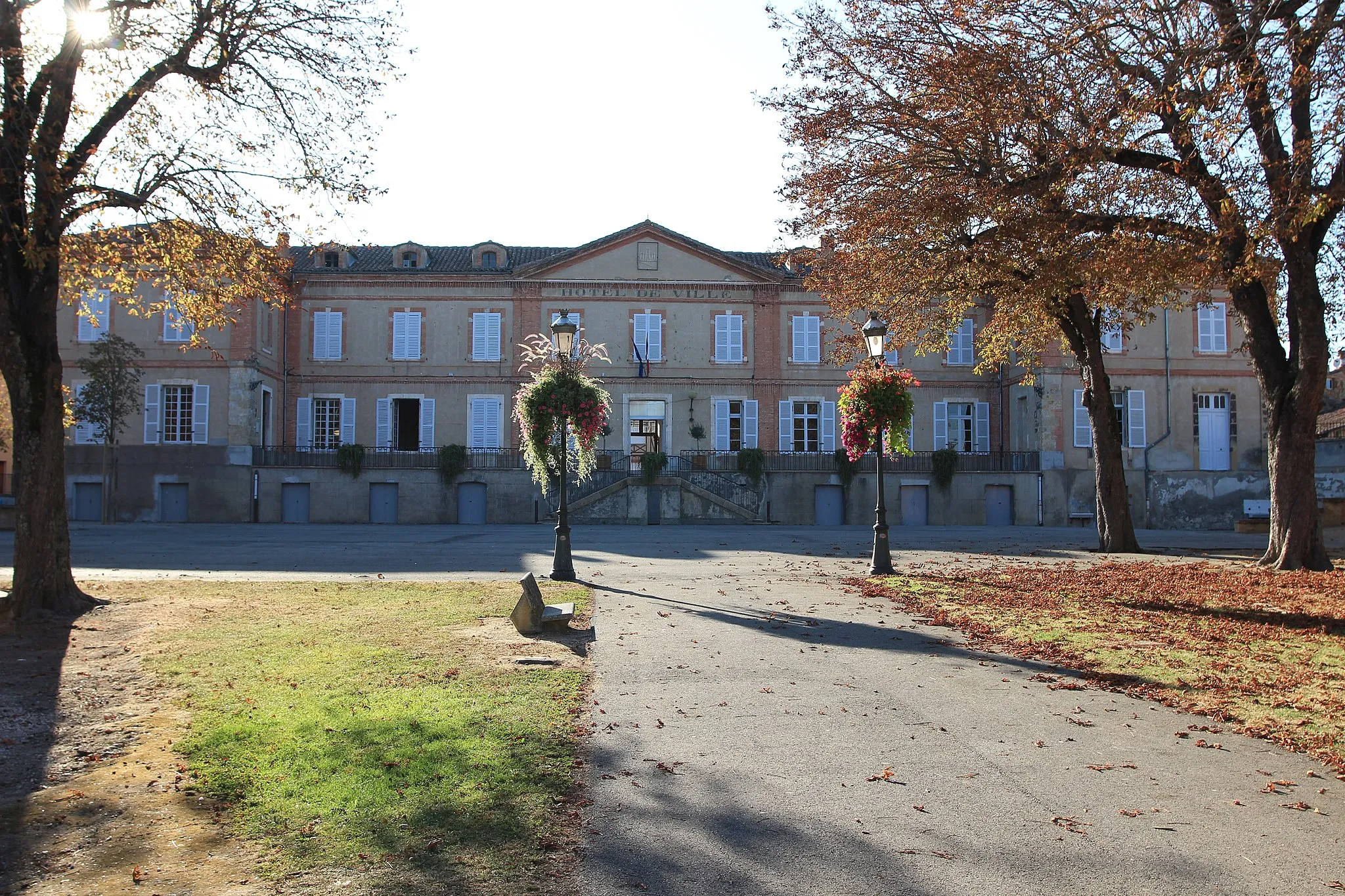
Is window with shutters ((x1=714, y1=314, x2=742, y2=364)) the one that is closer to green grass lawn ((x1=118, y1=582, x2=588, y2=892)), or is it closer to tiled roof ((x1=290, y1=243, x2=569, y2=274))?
tiled roof ((x1=290, y1=243, x2=569, y2=274))

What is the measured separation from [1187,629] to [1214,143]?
4.84 meters

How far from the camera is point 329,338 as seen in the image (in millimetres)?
39281

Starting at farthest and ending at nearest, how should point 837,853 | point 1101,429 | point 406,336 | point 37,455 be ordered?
point 406,336
point 1101,429
point 37,455
point 837,853

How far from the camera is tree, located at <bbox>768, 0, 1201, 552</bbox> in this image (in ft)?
39.9

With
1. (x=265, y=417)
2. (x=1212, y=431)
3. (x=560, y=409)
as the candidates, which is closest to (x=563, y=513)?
(x=560, y=409)

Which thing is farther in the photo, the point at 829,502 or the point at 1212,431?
the point at 1212,431

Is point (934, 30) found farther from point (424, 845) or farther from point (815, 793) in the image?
point (424, 845)

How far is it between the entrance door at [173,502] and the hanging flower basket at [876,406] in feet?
94.0

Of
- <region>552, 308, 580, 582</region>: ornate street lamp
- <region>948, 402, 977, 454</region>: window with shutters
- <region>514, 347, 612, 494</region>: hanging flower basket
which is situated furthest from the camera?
<region>948, 402, 977, 454</region>: window with shutters

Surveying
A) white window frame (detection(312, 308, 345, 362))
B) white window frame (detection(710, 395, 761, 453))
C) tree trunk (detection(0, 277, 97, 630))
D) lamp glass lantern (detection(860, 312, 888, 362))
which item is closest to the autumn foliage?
lamp glass lantern (detection(860, 312, 888, 362))

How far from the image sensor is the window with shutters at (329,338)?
39.3 metres

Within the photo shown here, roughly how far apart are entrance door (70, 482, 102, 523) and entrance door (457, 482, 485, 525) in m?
12.8

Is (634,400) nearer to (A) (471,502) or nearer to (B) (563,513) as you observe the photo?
(A) (471,502)

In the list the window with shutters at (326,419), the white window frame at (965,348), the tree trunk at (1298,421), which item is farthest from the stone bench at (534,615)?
the white window frame at (965,348)
